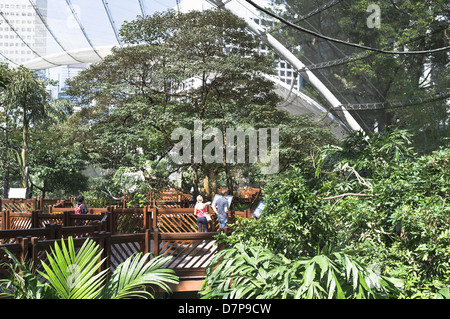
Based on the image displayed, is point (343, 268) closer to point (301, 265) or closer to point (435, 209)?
point (301, 265)

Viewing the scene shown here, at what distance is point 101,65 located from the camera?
58.5 ft

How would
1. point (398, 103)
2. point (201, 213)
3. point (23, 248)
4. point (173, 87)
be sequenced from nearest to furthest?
point (23, 248)
point (201, 213)
point (173, 87)
point (398, 103)

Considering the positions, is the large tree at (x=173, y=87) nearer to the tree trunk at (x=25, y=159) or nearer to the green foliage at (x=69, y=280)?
the tree trunk at (x=25, y=159)

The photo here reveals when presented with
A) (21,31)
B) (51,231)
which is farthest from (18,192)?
(21,31)

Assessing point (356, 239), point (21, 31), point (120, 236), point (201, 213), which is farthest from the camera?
point (21, 31)

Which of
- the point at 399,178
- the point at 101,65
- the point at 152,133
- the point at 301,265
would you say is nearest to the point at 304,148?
the point at 152,133

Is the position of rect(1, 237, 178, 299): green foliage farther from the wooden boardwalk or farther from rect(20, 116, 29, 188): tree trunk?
rect(20, 116, 29, 188): tree trunk

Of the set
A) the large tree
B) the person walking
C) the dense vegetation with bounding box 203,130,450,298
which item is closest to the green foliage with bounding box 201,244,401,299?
the dense vegetation with bounding box 203,130,450,298

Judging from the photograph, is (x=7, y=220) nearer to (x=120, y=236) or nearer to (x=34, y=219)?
(x=34, y=219)

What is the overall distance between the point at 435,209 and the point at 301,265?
4.98ft

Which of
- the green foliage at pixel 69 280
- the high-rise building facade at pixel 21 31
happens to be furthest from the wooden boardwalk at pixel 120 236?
the high-rise building facade at pixel 21 31

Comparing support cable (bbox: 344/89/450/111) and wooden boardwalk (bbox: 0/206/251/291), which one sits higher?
support cable (bbox: 344/89/450/111)

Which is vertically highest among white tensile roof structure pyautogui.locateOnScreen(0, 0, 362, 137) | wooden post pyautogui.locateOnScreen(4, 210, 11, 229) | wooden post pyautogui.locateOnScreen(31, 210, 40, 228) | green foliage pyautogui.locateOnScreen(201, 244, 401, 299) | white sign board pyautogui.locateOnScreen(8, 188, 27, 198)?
white tensile roof structure pyautogui.locateOnScreen(0, 0, 362, 137)

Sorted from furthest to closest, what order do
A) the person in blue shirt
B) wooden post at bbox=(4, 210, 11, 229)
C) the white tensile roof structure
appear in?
1. the white tensile roof structure
2. wooden post at bbox=(4, 210, 11, 229)
3. the person in blue shirt
